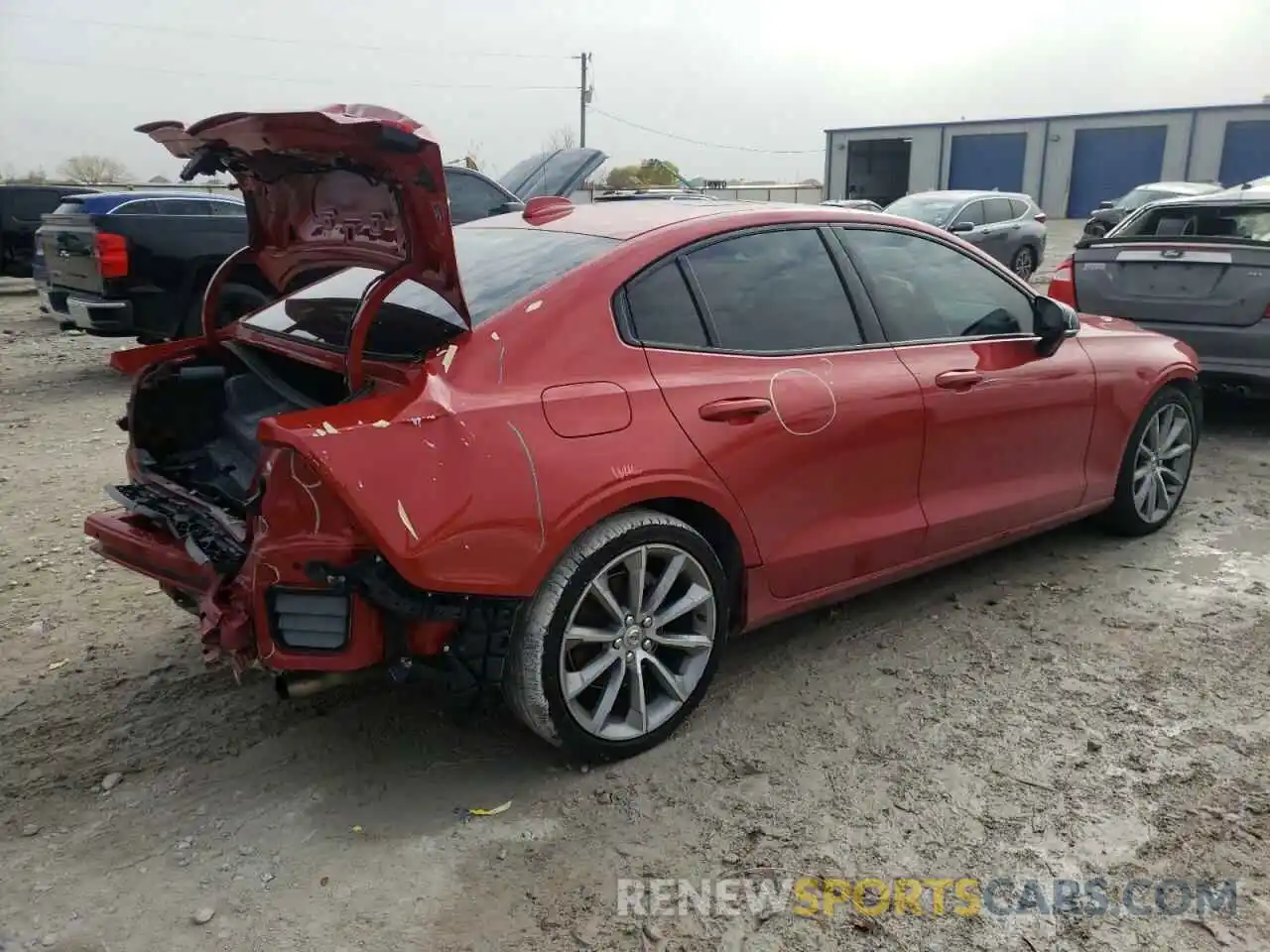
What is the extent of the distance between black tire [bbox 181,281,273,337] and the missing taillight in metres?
0.63

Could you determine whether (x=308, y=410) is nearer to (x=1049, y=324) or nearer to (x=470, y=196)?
(x=1049, y=324)

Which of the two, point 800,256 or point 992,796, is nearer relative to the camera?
point 992,796

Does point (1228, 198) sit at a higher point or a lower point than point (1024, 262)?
higher

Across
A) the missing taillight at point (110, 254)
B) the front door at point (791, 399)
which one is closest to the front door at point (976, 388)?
the front door at point (791, 399)

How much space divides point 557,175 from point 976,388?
29.8 feet

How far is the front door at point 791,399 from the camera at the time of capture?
312cm

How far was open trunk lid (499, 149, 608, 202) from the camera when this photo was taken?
11.9 metres

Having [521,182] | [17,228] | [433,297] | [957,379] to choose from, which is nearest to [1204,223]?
[957,379]

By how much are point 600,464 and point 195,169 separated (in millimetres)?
1530

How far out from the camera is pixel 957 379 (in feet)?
12.4

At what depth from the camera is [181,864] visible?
2633 millimetres

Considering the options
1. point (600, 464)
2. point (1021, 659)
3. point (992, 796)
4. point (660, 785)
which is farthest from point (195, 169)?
point (1021, 659)

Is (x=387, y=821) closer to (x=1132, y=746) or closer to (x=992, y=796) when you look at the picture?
(x=992, y=796)

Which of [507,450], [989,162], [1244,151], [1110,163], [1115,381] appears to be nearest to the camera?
[507,450]
